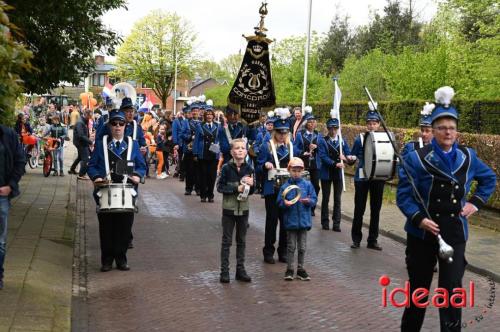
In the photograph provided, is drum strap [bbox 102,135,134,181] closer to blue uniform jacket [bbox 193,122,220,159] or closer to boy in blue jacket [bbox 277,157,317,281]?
boy in blue jacket [bbox 277,157,317,281]

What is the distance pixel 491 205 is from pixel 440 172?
397 inches

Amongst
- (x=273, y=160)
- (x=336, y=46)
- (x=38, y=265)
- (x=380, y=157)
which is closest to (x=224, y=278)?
(x=273, y=160)

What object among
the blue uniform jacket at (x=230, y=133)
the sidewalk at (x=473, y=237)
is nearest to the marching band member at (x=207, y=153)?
the blue uniform jacket at (x=230, y=133)

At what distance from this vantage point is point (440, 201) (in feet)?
21.1

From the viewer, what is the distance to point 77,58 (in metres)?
15.3

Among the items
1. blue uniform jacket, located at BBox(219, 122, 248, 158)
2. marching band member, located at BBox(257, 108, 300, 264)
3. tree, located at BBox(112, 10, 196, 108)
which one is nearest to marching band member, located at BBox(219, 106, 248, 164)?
blue uniform jacket, located at BBox(219, 122, 248, 158)

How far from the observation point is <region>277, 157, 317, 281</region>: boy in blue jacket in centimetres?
983

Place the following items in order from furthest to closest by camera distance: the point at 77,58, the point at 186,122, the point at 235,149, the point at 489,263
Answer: the point at 186,122 < the point at 77,58 < the point at 489,263 < the point at 235,149

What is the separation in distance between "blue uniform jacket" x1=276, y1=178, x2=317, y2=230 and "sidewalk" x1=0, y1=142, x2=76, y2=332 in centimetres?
279

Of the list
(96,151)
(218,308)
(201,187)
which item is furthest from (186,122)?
(218,308)

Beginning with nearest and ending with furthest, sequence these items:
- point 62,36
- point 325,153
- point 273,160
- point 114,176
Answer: point 114,176 < point 273,160 < point 325,153 < point 62,36

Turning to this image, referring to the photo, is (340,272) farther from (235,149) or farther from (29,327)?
(29,327)

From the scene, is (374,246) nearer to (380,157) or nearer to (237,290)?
(380,157)

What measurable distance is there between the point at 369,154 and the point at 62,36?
6788mm
